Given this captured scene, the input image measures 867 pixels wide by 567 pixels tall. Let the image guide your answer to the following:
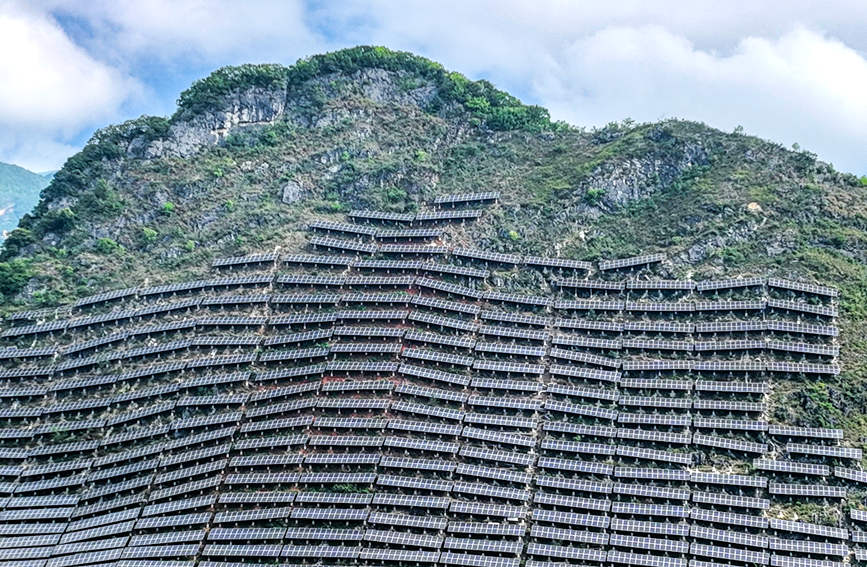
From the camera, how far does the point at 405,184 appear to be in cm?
16738

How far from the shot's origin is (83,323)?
14825 cm

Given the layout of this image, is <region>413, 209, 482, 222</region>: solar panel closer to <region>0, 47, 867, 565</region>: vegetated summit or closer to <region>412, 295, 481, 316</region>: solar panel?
<region>0, 47, 867, 565</region>: vegetated summit

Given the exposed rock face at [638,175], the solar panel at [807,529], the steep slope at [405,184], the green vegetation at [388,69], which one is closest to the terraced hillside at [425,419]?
the solar panel at [807,529]

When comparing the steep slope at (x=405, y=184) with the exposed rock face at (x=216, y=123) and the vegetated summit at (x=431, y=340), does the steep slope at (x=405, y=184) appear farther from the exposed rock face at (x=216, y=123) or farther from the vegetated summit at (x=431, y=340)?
the vegetated summit at (x=431, y=340)

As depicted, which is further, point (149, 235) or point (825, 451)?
point (149, 235)

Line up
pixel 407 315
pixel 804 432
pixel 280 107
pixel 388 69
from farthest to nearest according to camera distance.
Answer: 1. pixel 388 69
2. pixel 280 107
3. pixel 407 315
4. pixel 804 432

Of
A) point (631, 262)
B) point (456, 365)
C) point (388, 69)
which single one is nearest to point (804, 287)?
point (631, 262)

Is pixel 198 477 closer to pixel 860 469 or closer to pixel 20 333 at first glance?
pixel 20 333

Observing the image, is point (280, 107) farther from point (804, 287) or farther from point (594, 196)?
point (804, 287)

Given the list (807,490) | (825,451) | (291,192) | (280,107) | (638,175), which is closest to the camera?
(807,490)

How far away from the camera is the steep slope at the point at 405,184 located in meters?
146

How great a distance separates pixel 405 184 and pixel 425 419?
173 ft

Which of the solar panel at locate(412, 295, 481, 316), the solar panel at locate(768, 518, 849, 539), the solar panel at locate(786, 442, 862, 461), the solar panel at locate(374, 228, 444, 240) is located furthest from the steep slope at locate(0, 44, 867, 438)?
the solar panel at locate(768, 518, 849, 539)

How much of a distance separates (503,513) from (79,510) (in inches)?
2191
